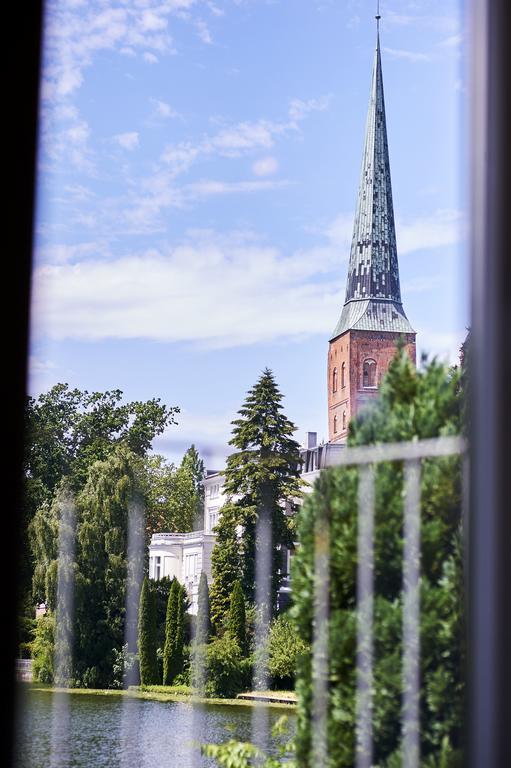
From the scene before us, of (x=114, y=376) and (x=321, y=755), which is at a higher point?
(x=114, y=376)

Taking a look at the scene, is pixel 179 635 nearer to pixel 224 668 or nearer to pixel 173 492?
pixel 224 668

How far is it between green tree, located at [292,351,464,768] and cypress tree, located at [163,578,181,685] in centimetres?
134

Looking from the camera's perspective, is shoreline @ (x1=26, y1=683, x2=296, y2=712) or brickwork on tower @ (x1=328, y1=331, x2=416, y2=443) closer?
brickwork on tower @ (x1=328, y1=331, x2=416, y2=443)

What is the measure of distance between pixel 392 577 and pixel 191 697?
1849 mm

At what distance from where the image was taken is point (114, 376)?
10.0ft

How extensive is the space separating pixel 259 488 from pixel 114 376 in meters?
0.62

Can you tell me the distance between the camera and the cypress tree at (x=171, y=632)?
2918 millimetres

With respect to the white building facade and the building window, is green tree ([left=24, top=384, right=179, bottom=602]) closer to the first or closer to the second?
the white building facade

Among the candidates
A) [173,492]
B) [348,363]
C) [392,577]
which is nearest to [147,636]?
[173,492]

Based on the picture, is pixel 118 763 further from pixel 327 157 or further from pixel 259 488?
pixel 327 157

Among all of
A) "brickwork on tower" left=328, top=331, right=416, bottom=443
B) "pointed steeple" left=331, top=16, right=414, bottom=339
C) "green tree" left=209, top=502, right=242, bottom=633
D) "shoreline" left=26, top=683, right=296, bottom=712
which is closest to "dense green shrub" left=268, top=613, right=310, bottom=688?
"shoreline" left=26, top=683, right=296, bottom=712

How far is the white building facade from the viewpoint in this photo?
2.93m

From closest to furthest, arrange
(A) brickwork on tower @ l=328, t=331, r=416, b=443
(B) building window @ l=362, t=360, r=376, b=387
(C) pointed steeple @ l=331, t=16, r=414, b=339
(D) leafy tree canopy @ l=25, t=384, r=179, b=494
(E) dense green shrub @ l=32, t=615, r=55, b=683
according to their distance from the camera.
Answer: (B) building window @ l=362, t=360, r=376, b=387 < (E) dense green shrub @ l=32, t=615, r=55, b=683 < (A) brickwork on tower @ l=328, t=331, r=416, b=443 < (D) leafy tree canopy @ l=25, t=384, r=179, b=494 < (C) pointed steeple @ l=331, t=16, r=414, b=339

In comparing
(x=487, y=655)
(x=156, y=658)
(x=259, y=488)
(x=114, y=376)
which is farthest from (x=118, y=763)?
(x=487, y=655)
